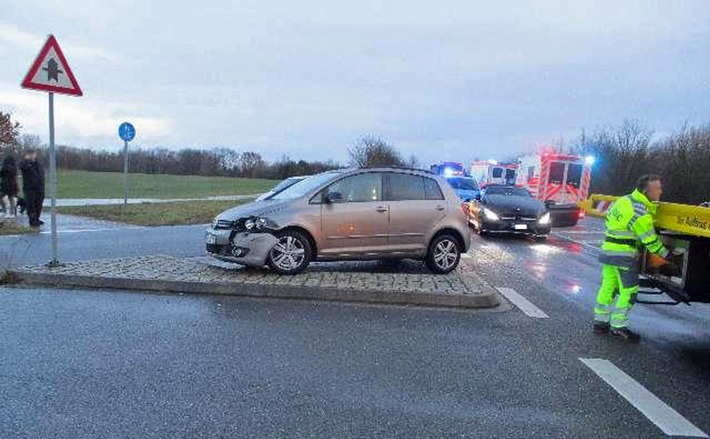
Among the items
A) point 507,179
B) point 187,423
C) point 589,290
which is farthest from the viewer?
point 507,179

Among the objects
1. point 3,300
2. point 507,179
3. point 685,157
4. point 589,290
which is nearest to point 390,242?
point 589,290

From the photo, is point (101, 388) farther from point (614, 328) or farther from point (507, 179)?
point (507, 179)

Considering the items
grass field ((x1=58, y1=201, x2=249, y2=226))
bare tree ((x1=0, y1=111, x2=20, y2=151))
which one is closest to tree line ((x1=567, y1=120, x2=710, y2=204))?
grass field ((x1=58, y1=201, x2=249, y2=226))

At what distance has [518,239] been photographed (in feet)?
54.0

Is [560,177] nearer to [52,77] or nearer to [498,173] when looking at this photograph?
[498,173]

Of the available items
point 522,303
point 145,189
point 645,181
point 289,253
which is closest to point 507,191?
point 522,303

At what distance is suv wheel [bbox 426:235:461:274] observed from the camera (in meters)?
9.44

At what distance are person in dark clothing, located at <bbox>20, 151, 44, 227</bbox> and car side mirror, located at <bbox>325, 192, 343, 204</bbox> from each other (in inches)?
374

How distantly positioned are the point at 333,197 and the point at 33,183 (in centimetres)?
973

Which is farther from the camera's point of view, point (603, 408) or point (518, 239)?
point (518, 239)

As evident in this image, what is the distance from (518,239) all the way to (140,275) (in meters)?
11.4

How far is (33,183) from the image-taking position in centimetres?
1468

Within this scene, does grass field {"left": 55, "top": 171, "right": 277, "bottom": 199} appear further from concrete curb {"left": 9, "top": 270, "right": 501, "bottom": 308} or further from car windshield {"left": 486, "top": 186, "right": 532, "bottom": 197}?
concrete curb {"left": 9, "top": 270, "right": 501, "bottom": 308}

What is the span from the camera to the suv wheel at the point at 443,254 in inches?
372
